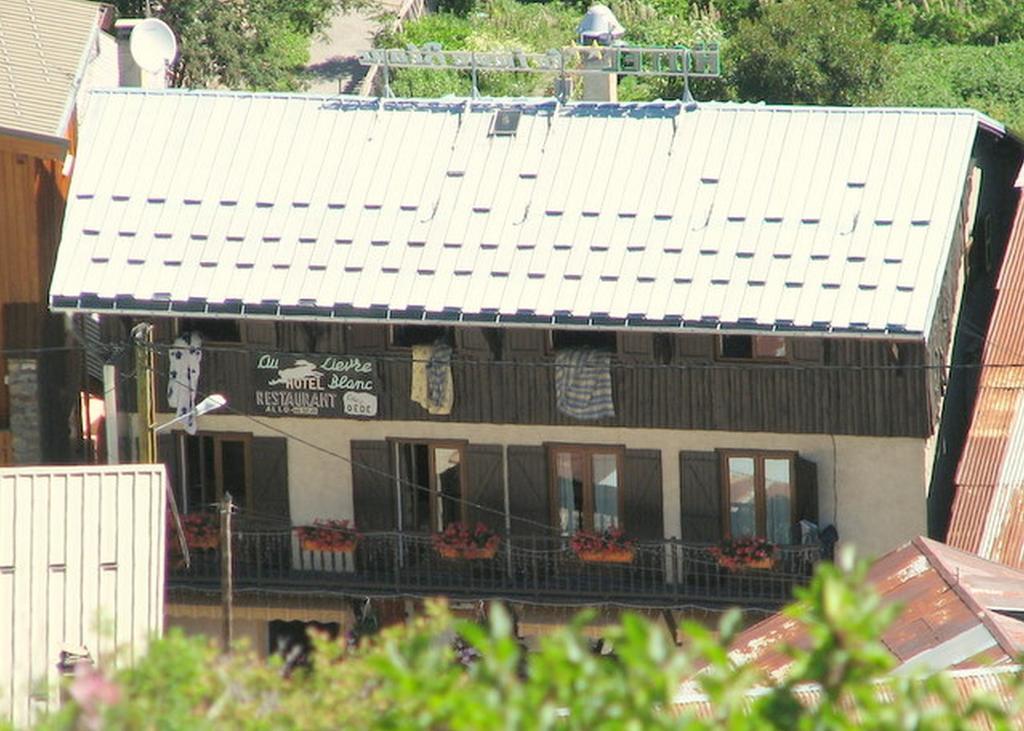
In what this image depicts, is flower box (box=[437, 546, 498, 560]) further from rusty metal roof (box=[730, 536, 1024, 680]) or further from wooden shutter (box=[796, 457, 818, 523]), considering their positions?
rusty metal roof (box=[730, 536, 1024, 680])

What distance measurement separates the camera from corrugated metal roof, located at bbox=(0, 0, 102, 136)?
129 ft

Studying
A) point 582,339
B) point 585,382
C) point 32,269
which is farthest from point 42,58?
point 585,382

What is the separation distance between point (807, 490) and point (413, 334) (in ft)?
18.9

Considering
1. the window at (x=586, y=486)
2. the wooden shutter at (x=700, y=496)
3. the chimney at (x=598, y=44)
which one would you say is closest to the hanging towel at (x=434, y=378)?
the window at (x=586, y=486)

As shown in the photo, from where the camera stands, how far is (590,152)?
3669 centimetres

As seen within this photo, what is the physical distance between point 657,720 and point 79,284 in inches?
860

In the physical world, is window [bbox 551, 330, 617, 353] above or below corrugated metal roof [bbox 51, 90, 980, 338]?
below

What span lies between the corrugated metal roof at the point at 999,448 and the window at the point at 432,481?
6.79 metres

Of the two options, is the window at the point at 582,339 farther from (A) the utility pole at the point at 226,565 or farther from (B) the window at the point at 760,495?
(A) the utility pole at the point at 226,565

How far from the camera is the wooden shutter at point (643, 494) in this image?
36062 mm

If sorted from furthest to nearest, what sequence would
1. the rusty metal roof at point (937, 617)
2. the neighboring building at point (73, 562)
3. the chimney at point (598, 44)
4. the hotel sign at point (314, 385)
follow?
the chimney at point (598, 44), the hotel sign at point (314, 385), the neighboring building at point (73, 562), the rusty metal roof at point (937, 617)

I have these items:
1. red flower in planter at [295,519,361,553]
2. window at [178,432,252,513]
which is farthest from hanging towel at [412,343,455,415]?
window at [178,432,252,513]

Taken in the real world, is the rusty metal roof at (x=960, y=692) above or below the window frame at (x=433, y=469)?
below

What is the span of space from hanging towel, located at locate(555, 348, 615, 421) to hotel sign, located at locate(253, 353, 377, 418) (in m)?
2.71
